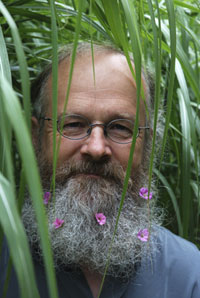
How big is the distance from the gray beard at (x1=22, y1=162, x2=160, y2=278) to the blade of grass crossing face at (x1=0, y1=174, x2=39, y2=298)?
77cm

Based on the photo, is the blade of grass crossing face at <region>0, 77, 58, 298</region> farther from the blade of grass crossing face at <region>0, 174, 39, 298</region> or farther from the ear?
the ear

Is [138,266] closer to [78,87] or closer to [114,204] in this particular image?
[114,204]

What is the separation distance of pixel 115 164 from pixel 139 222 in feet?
0.72

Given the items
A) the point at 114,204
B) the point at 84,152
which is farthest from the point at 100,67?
the point at 114,204

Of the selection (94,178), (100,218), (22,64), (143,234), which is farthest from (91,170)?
(22,64)

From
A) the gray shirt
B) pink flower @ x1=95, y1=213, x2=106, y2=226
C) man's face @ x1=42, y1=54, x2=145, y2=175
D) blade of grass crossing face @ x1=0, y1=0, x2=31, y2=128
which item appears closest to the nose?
man's face @ x1=42, y1=54, x2=145, y2=175

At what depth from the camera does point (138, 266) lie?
115 cm

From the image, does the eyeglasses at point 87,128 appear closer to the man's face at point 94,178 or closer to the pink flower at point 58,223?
the man's face at point 94,178

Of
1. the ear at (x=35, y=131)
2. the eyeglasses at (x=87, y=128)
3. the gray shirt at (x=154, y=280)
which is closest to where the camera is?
the gray shirt at (x=154, y=280)

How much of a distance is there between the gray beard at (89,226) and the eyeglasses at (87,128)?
3.5 inches

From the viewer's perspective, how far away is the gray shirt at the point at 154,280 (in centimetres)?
104

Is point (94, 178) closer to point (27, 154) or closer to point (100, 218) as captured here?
point (100, 218)

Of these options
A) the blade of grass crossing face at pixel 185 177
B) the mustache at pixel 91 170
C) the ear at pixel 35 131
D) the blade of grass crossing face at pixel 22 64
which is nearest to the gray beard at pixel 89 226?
the mustache at pixel 91 170

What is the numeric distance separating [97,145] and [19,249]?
2.53 ft
